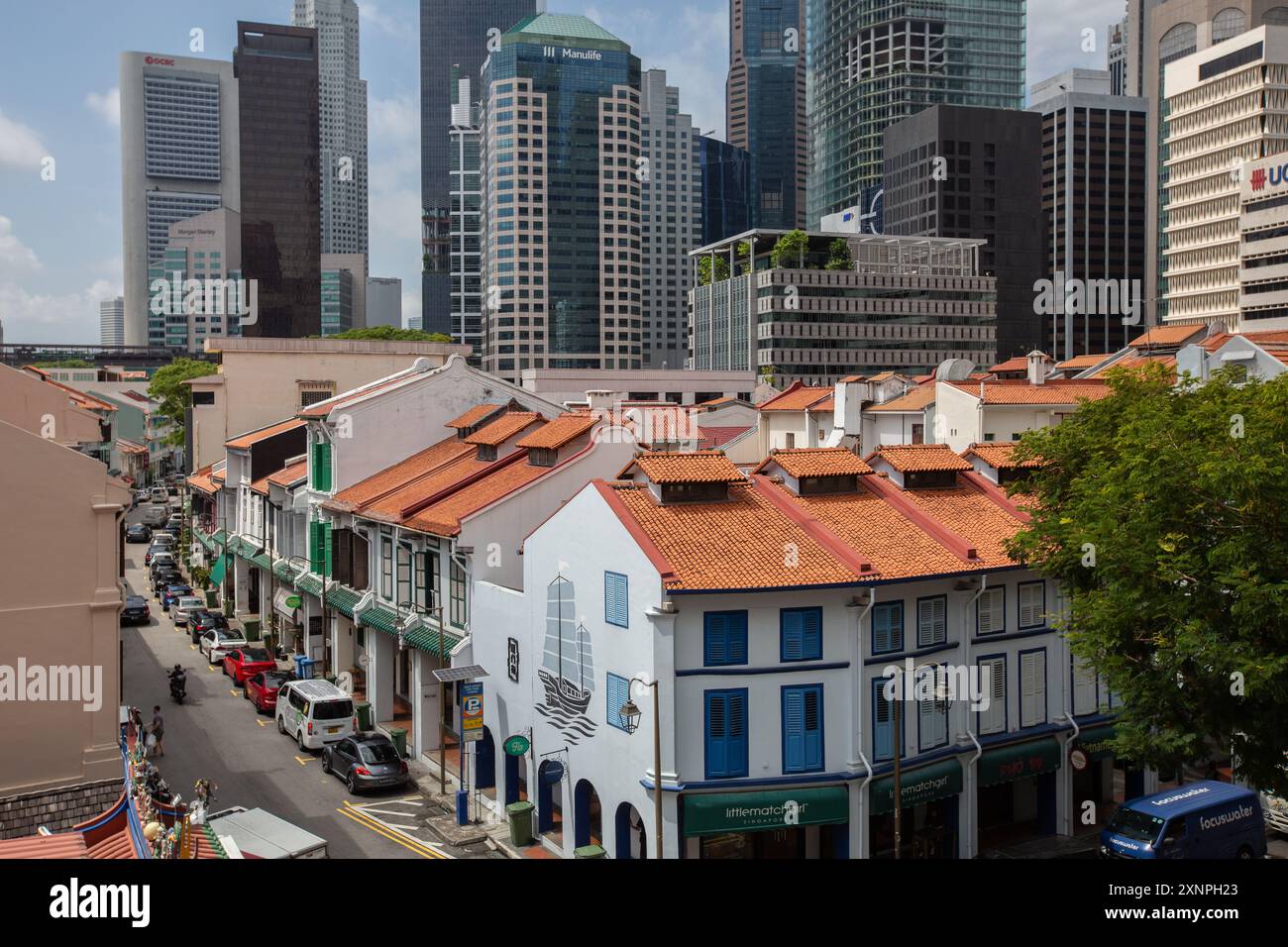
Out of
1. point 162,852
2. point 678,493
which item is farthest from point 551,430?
point 162,852

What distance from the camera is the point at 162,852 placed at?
19.3 meters

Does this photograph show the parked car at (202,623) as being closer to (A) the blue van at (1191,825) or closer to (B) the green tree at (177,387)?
(A) the blue van at (1191,825)

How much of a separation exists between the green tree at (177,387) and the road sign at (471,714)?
8339 cm

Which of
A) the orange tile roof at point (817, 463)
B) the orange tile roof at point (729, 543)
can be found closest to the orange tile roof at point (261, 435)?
the orange tile roof at point (817, 463)

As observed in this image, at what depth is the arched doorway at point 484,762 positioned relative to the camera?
125 ft

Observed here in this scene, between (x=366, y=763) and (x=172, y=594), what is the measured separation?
132 ft

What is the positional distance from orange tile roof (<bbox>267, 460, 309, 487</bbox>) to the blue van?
3935 cm

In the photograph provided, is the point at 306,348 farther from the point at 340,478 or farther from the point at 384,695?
the point at 384,695

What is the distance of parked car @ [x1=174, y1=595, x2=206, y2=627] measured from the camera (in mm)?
67562

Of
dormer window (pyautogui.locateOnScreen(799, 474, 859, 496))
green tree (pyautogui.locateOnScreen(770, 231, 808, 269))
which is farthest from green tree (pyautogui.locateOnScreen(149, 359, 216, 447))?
dormer window (pyautogui.locateOnScreen(799, 474, 859, 496))

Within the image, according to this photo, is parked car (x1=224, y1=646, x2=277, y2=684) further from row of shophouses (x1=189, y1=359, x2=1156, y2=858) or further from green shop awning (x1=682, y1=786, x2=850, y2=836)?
green shop awning (x1=682, y1=786, x2=850, y2=836)

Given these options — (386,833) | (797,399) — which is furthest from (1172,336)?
(386,833)

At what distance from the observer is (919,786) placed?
30656 mm
